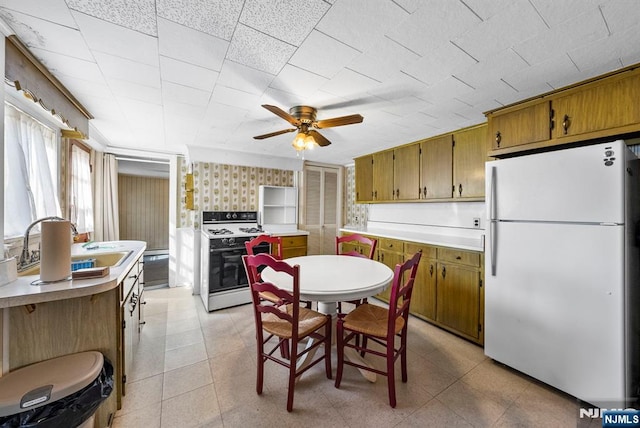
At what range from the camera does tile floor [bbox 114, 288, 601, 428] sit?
1559 millimetres

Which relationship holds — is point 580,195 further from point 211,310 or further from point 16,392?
point 211,310

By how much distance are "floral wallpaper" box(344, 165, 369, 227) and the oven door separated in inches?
94.6

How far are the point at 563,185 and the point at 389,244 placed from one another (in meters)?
1.95

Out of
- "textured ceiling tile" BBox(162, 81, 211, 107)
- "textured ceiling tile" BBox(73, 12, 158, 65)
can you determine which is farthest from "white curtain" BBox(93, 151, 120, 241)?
"textured ceiling tile" BBox(73, 12, 158, 65)

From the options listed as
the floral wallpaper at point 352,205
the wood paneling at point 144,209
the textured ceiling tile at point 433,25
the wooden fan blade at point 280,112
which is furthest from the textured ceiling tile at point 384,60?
the wood paneling at point 144,209

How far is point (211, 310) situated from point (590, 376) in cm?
358

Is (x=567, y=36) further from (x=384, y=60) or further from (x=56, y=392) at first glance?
(x=56, y=392)

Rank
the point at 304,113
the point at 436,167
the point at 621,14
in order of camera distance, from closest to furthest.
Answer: the point at 621,14 → the point at 304,113 → the point at 436,167

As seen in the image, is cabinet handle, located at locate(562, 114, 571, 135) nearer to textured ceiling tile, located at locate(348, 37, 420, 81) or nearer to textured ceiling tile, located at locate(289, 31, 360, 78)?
textured ceiling tile, located at locate(348, 37, 420, 81)

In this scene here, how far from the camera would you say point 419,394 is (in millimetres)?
1784

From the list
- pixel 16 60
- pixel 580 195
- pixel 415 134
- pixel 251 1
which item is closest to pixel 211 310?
pixel 16 60

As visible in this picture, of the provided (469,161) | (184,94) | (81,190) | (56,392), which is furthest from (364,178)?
(81,190)

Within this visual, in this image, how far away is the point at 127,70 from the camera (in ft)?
5.66

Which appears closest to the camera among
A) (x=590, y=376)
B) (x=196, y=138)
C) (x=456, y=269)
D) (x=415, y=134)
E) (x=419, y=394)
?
(x=590, y=376)
